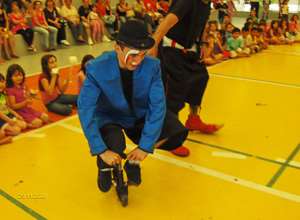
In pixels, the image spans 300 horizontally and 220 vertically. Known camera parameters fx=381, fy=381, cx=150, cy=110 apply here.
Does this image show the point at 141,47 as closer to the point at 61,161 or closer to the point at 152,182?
the point at 152,182

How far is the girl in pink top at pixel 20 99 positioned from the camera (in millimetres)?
3490

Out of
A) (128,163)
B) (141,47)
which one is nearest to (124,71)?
(141,47)

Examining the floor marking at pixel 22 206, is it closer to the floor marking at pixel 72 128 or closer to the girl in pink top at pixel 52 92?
the floor marking at pixel 72 128

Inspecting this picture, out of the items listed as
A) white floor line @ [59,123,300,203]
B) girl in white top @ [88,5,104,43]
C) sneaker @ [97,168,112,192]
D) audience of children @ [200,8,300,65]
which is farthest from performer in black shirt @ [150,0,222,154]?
girl in white top @ [88,5,104,43]

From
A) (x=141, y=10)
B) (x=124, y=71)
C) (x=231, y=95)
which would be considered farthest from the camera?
(x=141, y=10)

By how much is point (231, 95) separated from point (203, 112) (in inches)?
26.6

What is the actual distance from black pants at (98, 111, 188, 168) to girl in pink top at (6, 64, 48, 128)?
1.49m

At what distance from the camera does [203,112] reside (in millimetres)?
3887

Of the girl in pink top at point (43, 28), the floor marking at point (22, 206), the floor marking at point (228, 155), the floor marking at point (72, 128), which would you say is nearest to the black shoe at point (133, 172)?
the floor marking at point (22, 206)

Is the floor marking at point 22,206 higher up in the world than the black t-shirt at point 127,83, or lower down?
lower down

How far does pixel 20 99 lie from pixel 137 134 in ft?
5.52

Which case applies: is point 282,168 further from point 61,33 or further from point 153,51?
point 61,33

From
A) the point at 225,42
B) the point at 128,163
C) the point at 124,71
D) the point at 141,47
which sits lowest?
the point at 225,42

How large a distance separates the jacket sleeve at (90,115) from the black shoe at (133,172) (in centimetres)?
28
